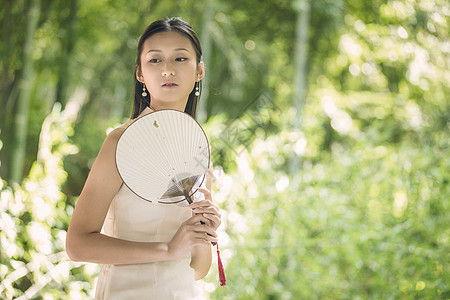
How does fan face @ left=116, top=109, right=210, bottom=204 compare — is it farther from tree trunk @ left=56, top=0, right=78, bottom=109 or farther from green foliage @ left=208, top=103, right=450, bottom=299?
tree trunk @ left=56, top=0, right=78, bottom=109

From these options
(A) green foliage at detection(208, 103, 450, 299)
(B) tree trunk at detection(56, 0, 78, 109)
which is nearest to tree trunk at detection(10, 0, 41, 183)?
(B) tree trunk at detection(56, 0, 78, 109)

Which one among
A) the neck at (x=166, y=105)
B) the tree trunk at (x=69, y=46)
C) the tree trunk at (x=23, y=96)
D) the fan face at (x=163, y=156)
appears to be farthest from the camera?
the tree trunk at (x=69, y=46)

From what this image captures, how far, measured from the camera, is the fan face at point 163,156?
2.59 ft

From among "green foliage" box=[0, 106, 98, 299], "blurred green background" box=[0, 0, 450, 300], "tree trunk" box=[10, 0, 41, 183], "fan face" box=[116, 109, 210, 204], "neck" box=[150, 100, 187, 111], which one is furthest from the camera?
"tree trunk" box=[10, 0, 41, 183]

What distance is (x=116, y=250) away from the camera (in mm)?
794

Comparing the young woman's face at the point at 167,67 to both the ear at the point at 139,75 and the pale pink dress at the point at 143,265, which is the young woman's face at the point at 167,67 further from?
the pale pink dress at the point at 143,265

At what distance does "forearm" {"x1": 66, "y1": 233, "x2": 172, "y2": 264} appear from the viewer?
0.79 meters

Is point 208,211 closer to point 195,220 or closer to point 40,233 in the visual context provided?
point 195,220

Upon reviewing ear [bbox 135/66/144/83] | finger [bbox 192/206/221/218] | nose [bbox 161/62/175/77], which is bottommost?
A: finger [bbox 192/206/221/218]

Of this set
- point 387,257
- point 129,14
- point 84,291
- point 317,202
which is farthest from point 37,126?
point 387,257

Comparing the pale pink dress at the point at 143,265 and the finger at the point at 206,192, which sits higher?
the finger at the point at 206,192

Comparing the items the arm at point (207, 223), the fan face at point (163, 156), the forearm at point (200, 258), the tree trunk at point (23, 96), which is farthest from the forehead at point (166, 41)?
the tree trunk at point (23, 96)

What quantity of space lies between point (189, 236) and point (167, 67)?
0.29 meters

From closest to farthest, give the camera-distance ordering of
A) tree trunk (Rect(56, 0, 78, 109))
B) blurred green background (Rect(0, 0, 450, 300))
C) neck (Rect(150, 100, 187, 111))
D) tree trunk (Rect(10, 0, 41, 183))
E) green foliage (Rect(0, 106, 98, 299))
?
1. neck (Rect(150, 100, 187, 111))
2. green foliage (Rect(0, 106, 98, 299))
3. blurred green background (Rect(0, 0, 450, 300))
4. tree trunk (Rect(10, 0, 41, 183))
5. tree trunk (Rect(56, 0, 78, 109))
